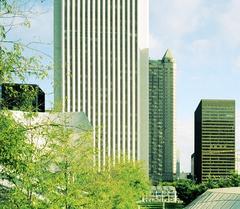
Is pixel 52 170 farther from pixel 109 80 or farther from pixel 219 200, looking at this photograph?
pixel 109 80

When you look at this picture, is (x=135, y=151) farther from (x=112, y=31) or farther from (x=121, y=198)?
(x=121, y=198)

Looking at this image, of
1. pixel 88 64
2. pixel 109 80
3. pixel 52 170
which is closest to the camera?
pixel 52 170

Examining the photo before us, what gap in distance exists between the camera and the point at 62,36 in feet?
403

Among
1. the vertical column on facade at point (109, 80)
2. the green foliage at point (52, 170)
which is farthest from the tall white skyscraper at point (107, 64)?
the green foliage at point (52, 170)

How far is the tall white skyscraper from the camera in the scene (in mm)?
123688

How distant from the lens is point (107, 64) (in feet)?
414

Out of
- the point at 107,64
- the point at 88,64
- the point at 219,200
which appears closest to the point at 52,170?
the point at 219,200

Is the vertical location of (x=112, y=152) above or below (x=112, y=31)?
below

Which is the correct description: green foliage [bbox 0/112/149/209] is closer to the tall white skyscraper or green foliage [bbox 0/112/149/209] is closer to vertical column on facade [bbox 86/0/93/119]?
the tall white skyscraper

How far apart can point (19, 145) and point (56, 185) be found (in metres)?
9.84

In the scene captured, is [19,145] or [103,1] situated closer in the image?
[19,145]

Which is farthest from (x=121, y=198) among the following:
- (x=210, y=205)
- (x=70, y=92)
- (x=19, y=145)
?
(x=70, y=92)

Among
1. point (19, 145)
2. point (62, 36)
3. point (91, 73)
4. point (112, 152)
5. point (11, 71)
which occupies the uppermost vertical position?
point (62, 36)

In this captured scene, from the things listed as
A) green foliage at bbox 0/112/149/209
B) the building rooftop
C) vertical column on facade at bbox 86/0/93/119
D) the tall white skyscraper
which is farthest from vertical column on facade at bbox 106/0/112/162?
green foliage at bbox 0/112/149/209
